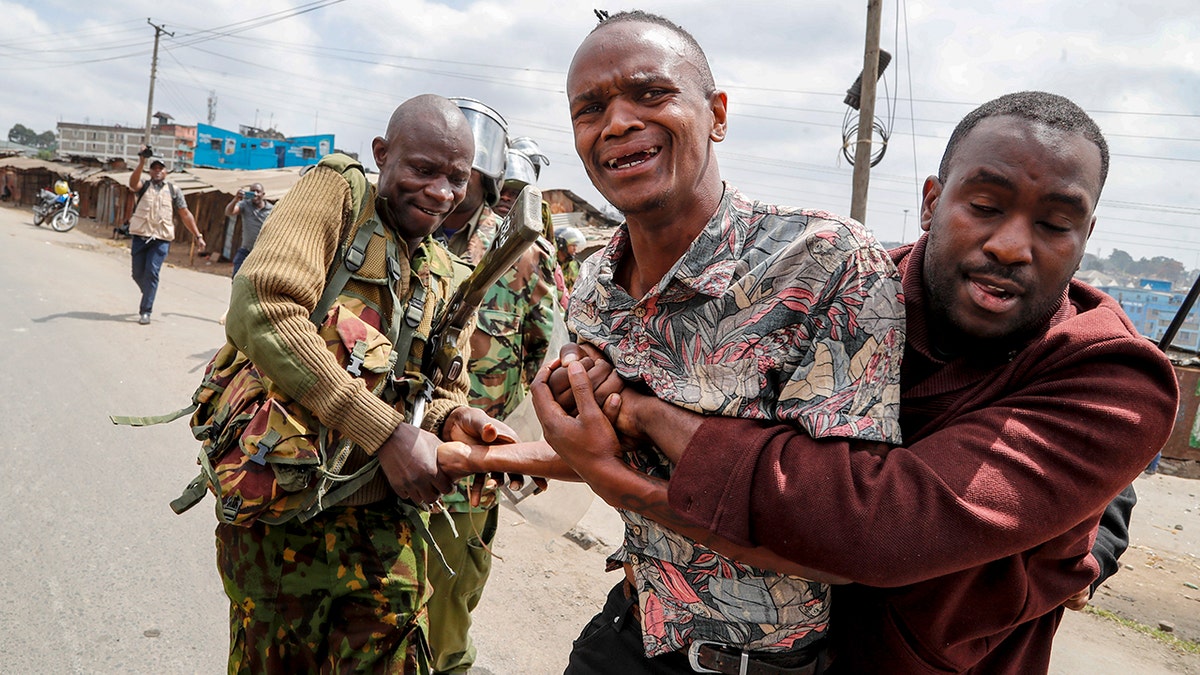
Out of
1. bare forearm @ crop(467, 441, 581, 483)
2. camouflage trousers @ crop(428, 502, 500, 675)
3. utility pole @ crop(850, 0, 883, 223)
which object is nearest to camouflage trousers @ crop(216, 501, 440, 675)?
bare forearm @ crop(467, 441, 581, 483)

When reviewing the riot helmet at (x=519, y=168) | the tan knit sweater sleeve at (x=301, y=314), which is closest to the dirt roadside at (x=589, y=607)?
the tan knit sweater sleeve at (x=301, y=314)

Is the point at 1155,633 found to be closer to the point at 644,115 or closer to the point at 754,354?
the point at 754,354

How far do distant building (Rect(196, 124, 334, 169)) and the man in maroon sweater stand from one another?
110ft

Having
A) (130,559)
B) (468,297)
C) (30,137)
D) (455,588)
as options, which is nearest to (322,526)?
(468,297)

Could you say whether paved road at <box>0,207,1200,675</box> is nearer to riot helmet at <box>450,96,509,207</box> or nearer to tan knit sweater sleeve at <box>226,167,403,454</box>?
tan knit sweater sleeve at <box>226,167,403,454</box>

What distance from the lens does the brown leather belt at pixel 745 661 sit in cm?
139

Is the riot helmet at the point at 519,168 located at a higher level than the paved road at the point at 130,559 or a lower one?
higher

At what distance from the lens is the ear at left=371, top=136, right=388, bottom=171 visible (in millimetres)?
2438

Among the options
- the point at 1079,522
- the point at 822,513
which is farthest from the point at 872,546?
the point at 1079,522

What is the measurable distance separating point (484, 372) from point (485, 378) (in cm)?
3

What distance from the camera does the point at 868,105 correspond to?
8.98 metres

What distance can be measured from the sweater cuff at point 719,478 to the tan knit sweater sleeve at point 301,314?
1096 millimetres

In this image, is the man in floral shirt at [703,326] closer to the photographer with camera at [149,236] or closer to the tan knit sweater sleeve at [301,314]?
the tan knit sweater sleeve at [301,314]

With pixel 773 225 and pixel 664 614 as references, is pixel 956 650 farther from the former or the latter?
pixel 773 225
